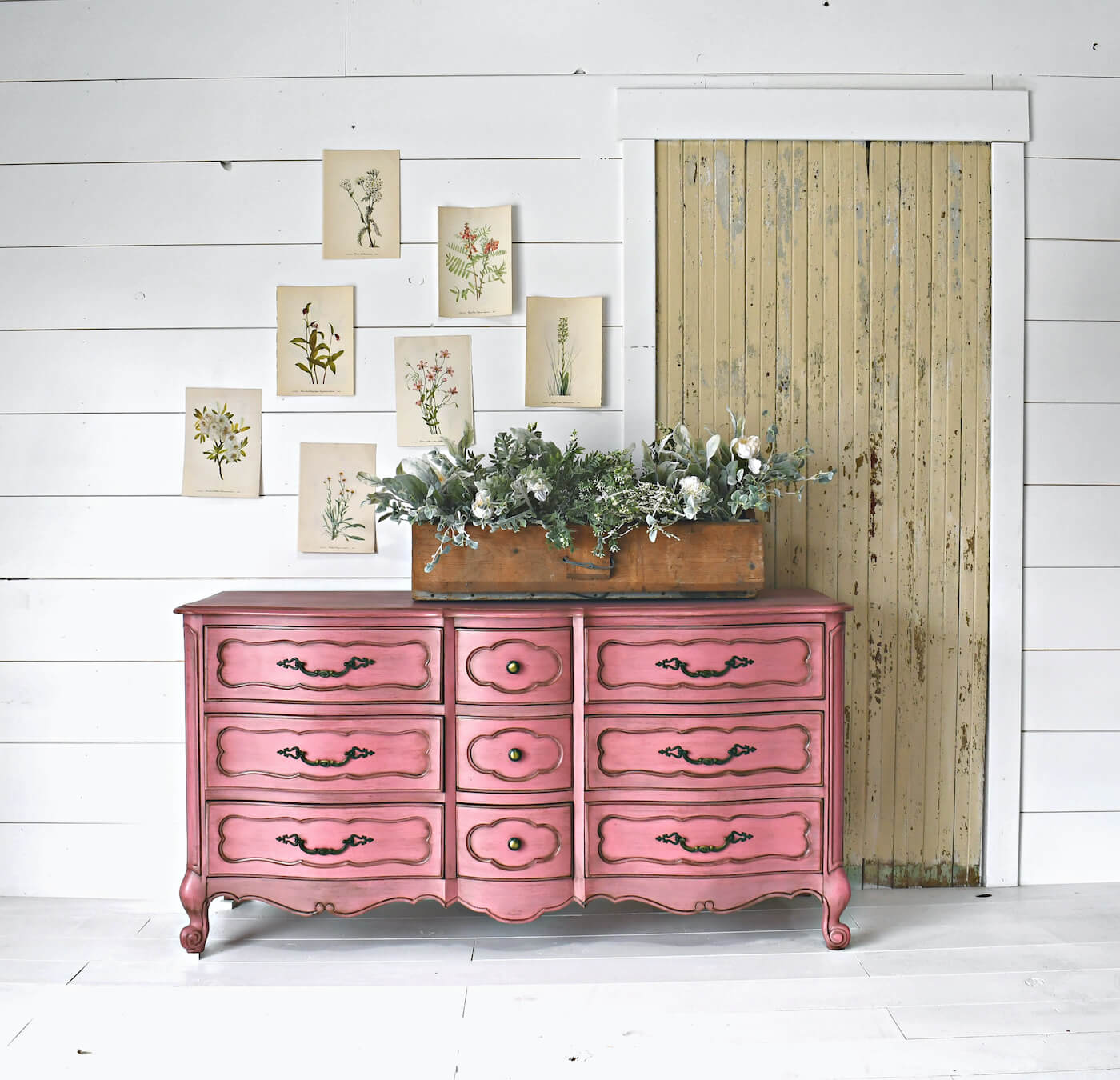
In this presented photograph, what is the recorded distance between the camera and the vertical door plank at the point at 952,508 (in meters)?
2.35

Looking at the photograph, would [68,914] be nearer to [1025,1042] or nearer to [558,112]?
[1025,1042]

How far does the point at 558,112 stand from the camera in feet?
7.59

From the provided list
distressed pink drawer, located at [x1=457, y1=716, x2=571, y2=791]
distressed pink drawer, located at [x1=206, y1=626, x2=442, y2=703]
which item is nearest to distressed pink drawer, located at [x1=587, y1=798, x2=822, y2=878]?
distressed pink drawer, located at [x1=457, y1=716, x2=571, y2=791]

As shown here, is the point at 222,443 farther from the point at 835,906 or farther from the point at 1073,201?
the point at 1073,201

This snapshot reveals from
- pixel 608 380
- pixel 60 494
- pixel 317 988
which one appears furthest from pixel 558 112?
pixel 317 988

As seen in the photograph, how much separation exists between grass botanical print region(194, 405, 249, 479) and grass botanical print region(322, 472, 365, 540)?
27 cm

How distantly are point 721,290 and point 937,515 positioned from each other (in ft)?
2.88

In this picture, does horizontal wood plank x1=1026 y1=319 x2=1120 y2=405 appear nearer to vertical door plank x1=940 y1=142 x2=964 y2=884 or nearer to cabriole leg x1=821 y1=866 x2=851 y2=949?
vertical door plank x1=940 y1=142 x2=964 y2=884

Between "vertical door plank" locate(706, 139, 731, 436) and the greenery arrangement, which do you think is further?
"vertical door plank" locate(706, 139, 731, 436)

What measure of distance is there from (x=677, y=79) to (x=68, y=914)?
2787 millimetres

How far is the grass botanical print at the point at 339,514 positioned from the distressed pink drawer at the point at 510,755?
0.69 m

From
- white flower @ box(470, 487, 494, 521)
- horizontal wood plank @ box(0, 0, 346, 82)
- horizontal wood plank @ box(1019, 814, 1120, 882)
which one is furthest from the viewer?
horizontal wood plank @ box(1019, 814, 1120, 882)

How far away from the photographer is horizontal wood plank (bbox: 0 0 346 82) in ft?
7.54

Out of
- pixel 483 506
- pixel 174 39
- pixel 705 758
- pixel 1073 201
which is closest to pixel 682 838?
pixel 705 758
